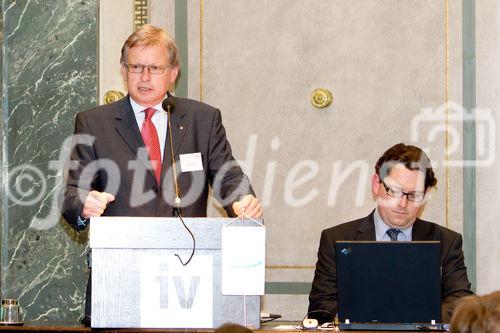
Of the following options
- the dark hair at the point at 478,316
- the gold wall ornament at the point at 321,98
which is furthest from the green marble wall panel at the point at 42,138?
the dark hair at the point at 478,316

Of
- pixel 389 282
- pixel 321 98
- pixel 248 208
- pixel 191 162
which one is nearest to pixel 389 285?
pixel 389 282

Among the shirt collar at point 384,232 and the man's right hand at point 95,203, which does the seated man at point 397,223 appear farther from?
the man's right hand at point 95,203

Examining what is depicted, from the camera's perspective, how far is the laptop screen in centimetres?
385

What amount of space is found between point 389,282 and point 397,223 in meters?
1.07

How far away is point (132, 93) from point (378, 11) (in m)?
1.97

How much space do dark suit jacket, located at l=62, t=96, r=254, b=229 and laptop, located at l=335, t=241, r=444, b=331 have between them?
64 cm

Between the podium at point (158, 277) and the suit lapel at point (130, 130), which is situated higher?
the suit lapel at point (130, 130)

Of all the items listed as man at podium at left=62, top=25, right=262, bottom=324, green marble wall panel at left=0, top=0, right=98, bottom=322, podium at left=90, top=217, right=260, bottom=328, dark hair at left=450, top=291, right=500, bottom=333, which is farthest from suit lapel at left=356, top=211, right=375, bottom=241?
dark hair at left=450, top=291, right=500, bottom=333

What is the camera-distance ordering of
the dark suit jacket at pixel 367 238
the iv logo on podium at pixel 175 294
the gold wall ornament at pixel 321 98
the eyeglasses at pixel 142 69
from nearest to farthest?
the iv logo on podium at pixel 175 294
the eyeglasses at pixel 142 69
the dark suit jacket at pixel 367 238
the gold wall ornament at pixel 321 98

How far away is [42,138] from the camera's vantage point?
6.08 metres

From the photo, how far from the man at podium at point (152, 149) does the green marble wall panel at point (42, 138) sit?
5.17 feet

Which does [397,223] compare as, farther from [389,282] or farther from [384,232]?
[389,282]

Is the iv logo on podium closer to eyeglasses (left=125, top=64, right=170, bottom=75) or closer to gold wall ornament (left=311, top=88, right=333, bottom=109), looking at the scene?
eyeglasses (left=125, top=64, right=170, bottom=75)

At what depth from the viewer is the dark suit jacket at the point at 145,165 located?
4.36 m
